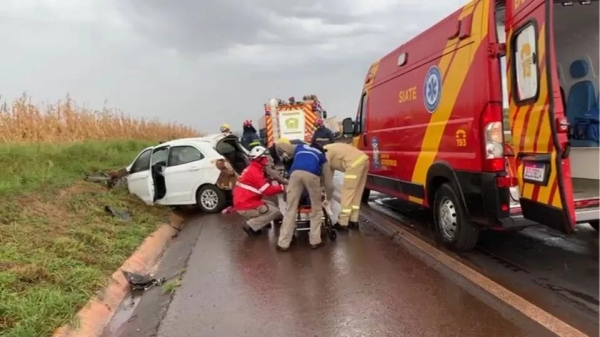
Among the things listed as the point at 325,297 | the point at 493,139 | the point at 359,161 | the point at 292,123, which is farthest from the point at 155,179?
the point at 292,123

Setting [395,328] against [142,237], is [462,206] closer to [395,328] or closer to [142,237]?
[395,328]

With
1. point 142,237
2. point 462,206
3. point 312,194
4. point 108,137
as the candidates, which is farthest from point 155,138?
point 462,206

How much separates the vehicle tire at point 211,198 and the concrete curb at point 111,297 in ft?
7.46

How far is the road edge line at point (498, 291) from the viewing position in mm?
3676

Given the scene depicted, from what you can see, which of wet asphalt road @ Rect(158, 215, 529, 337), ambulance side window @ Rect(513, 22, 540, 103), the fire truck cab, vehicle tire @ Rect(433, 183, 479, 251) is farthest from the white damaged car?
ambulance side window @ Rect(513, 22, 540, 103)

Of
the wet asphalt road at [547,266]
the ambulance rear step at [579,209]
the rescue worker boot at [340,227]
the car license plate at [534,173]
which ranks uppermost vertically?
the car license plate at [534,173]

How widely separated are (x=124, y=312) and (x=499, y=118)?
4151mm

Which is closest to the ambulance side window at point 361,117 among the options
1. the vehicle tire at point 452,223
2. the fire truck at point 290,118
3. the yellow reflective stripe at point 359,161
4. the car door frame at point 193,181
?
the yellow reflective stripe at point 359,161

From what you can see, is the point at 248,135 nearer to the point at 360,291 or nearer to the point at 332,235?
the point at 332,235

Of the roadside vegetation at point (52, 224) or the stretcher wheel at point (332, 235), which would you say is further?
the stretcher wheel at point (332, 235)

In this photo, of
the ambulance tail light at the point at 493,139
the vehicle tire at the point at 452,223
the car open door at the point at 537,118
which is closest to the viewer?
the car open door at the point at 537,118

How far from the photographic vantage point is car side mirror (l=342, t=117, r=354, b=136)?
9.35 metres

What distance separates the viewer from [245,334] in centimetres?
407

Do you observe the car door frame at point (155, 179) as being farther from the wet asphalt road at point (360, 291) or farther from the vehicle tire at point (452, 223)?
the vehicle tire at point (452, 223)
